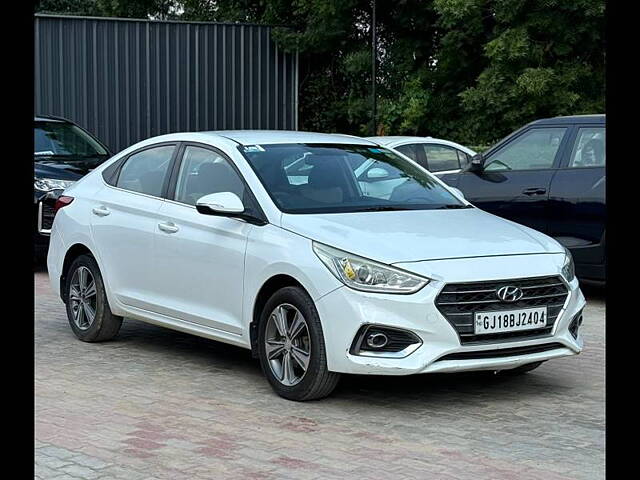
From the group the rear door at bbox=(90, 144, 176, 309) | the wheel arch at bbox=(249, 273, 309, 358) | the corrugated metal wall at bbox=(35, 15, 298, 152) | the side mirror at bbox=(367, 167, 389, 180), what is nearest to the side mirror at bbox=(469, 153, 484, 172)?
the side mirror at bbox=(367, 167, 389, 180)

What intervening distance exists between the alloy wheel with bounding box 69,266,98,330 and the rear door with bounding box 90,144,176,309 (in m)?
0.29

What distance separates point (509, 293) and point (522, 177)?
4.97 m

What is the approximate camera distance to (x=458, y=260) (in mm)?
5766

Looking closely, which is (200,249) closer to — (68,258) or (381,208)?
(381,208)

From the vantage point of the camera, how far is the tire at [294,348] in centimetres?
579

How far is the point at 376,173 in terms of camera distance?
23.4ft

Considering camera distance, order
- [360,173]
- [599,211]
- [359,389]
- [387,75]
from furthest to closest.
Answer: [387,75]
[599,211]
[360,173]
[359,389]

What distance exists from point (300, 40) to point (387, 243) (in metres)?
23.9

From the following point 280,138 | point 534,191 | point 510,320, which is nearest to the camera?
point 510,320

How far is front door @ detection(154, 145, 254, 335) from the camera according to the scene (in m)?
6.46

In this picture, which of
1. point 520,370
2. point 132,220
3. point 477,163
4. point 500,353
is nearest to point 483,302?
point 500,353
